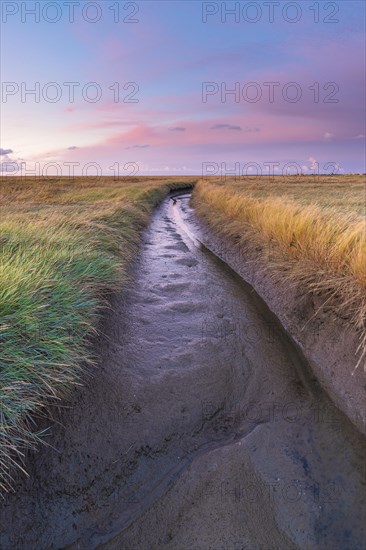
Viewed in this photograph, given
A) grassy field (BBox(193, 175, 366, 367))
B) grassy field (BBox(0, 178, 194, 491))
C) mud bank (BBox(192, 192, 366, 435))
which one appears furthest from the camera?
grassy field (BBox(193, 175, 366, 367))

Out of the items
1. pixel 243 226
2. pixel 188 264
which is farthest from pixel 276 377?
pixel 243 226

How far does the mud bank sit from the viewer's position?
4008 mm

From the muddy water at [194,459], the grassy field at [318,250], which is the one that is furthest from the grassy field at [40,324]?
the grassy field at [318,250]

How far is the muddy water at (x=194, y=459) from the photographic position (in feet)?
8.73

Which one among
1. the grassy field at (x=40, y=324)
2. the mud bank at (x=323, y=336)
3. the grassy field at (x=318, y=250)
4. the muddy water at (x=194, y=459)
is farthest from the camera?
the grassy field at (x=318, y=250)

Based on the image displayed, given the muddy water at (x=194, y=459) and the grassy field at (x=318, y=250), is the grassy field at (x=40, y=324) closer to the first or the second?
the muddy water at (x=194, y=459)

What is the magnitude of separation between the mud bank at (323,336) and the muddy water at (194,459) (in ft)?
0.54

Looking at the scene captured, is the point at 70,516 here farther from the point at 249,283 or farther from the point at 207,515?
the point at 249,283

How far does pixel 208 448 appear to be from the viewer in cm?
339

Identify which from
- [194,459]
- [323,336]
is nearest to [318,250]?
[323,336]

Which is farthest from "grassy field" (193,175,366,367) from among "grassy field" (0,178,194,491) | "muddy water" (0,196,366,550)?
"grassy field" (0,178,194,491)

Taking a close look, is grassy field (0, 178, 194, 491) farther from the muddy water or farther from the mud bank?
the mud bank

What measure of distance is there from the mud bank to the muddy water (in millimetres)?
163

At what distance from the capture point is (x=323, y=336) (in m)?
5.00
